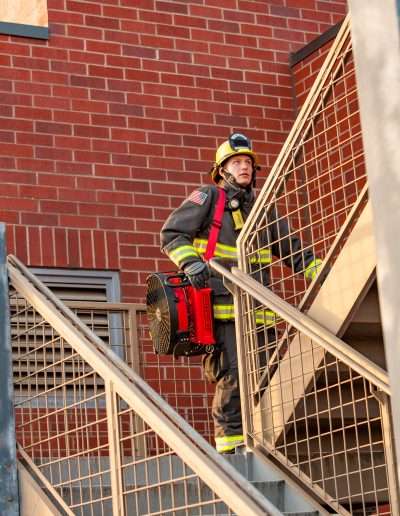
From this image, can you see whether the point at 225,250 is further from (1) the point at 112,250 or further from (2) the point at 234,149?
(1) the point at 112,250

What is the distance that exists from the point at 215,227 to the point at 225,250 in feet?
0.51

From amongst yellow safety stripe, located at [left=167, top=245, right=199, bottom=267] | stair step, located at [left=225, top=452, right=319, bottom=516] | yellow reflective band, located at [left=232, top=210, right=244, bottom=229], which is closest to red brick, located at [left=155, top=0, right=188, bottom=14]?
yellow reflective band, located at [left=232, top=210, right=244, bottom=229]

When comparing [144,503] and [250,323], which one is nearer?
[144,503]

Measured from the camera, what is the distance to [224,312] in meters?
8.34

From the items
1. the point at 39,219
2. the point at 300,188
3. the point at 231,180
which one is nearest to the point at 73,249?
the point at 39,219

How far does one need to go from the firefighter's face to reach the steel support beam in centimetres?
452

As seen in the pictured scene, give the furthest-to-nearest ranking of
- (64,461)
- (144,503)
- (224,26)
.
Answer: (224,26) → (64,461) → (144,503)

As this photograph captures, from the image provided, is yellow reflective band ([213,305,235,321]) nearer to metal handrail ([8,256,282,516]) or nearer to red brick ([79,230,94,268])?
metal handrail ([8,256,282,516])

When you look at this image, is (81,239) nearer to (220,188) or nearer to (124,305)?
(124,305)

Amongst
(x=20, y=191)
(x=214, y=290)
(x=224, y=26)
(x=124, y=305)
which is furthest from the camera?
(x=224, y=26)

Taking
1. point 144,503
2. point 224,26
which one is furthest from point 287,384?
point 224,26

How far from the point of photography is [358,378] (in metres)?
7.09

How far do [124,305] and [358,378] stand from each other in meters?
3.17

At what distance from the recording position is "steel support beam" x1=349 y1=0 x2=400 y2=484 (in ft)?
13.4
